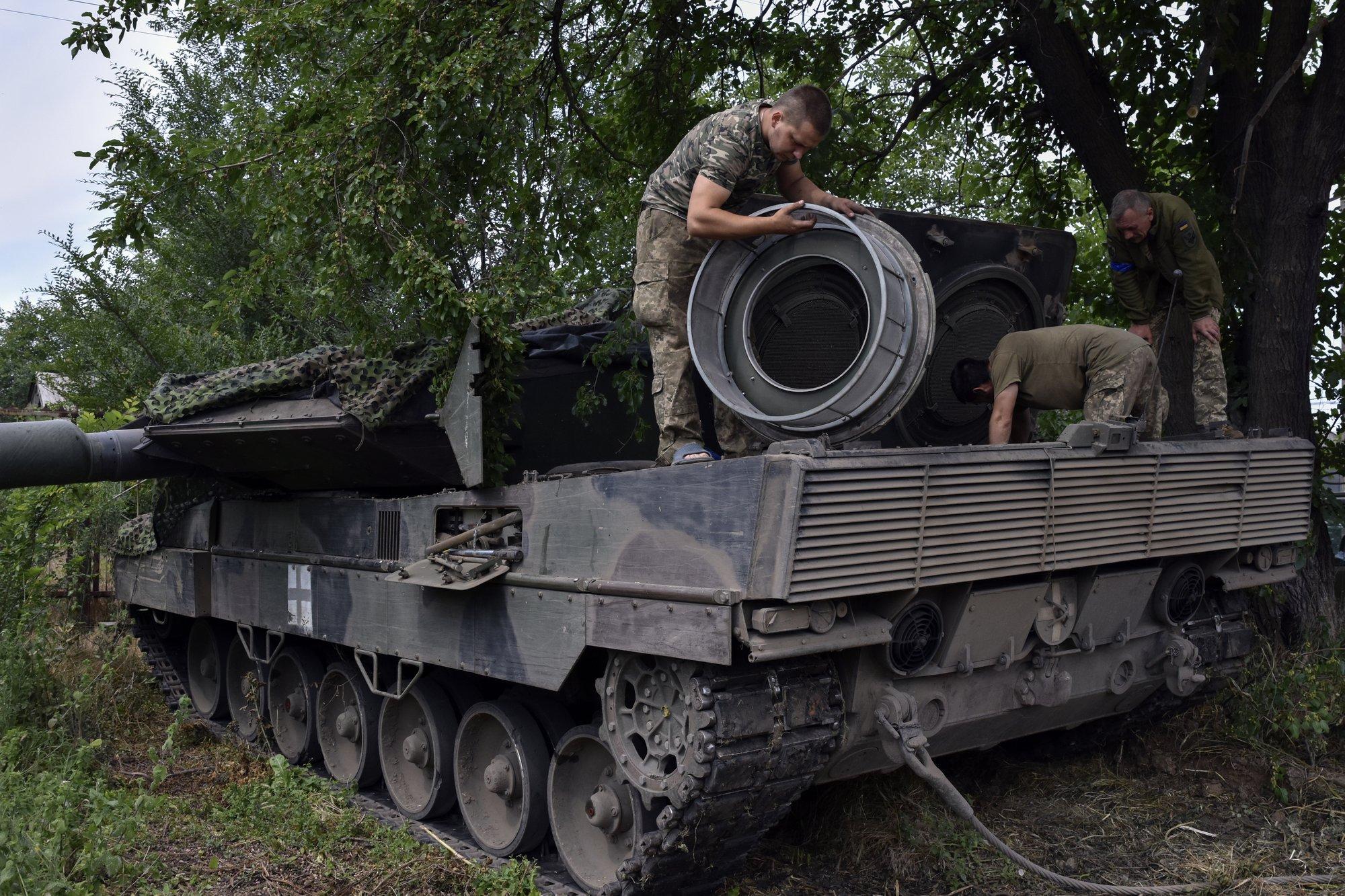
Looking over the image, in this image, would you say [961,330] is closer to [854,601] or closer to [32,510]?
[854,601]

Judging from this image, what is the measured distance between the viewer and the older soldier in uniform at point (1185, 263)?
19.5 ft

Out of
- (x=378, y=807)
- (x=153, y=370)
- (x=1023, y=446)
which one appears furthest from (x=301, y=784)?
(x=153, y=370)

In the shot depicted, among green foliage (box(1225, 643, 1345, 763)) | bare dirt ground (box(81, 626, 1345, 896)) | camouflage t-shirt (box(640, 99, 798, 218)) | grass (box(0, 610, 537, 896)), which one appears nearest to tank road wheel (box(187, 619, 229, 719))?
grass (box(0, 610, 537, 896))

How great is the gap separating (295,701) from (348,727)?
75cm

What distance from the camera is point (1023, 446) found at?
455 cm

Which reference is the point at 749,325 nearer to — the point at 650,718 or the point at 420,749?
the point at 650,718

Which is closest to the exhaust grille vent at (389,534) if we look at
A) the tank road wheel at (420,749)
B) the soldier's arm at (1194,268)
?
the tank road wheel at (420,749)

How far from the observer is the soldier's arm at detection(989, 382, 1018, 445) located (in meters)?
5.26

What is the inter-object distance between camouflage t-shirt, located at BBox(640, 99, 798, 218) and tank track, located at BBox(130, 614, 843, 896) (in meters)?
1.89

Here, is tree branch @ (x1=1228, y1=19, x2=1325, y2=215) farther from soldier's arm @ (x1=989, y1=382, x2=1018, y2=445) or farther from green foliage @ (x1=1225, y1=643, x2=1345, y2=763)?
green foliage @ (x1=1225, y1=643, x2=1345, y2=763)

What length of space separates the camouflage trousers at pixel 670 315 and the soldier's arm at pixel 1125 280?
2.26m

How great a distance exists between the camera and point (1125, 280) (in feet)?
20.4

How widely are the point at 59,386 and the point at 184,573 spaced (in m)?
8.01

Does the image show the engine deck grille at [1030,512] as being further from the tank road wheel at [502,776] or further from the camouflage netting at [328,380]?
the camouflage netting at [328,380]
